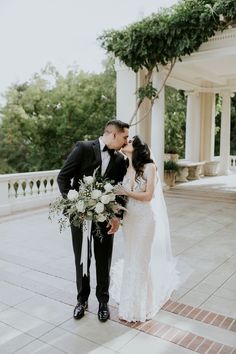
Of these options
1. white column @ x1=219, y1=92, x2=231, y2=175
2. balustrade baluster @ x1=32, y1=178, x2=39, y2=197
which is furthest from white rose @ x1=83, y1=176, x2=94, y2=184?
white column @ x1=219, y1=92, x2=231, y2=175

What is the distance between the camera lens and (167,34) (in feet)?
27.0

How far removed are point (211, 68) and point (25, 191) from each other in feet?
23.1

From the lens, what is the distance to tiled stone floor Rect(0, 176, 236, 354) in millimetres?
2766

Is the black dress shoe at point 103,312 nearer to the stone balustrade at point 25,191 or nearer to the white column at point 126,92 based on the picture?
the stone balustrade at point 25,191

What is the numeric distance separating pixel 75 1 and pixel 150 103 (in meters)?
5.94

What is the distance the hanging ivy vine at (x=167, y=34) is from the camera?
25.2 feet

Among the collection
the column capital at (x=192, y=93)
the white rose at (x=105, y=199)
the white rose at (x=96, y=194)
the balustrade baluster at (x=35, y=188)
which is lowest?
the balustrade baluster at (x=35, y=188)

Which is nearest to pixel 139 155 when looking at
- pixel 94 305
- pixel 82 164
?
pixel 82 164

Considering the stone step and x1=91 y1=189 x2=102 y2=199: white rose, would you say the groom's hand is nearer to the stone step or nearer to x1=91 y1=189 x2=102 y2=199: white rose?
x1=91 y1=189 x2=102 y2=199: white rose

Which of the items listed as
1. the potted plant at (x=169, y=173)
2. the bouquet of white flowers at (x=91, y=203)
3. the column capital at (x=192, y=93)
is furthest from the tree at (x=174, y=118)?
the bouquet of white flowers at (x=91, y=203)

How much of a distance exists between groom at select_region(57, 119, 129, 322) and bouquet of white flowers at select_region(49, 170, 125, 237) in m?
0.18

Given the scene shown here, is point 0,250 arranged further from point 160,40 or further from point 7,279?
point 160,40

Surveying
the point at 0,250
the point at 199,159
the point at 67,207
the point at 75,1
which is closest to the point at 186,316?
the point at 67,207

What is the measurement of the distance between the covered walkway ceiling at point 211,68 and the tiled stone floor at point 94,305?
4.49m
